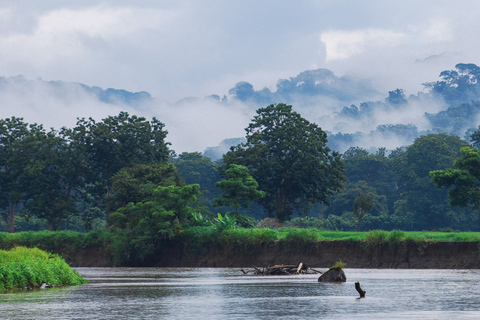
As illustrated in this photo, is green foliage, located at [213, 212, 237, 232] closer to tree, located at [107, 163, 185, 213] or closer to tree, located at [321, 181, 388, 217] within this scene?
tree, located at [107, 163, 185, 213]

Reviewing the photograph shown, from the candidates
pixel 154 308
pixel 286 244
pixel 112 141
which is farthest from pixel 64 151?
pixel 154 308

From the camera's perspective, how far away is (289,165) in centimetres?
8669

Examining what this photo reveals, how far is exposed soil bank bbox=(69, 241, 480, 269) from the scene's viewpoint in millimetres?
54125

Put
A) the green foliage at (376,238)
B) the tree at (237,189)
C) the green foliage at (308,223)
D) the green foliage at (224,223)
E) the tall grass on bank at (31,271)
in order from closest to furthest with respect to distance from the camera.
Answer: the tall grass on bank at (31,271), the green foliage at (376,238), the green foliage at (224,223), the tree at (237,189), the green foliage at (308,223)

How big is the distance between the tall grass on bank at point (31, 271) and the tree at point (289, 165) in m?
48.9

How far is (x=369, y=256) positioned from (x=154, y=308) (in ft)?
126

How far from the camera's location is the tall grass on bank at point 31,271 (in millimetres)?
31828

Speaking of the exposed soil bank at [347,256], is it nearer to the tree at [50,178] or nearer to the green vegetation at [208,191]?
the green vegetation at [208,191]

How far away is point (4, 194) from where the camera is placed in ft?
303

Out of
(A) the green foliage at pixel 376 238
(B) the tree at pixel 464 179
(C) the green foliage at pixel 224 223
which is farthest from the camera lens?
(B) the tree at pixel 464 179

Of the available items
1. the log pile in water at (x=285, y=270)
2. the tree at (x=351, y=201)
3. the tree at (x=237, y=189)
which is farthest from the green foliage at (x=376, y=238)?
the tree at (x=351, y=201)

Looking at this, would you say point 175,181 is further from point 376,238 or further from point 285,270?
point 285,270

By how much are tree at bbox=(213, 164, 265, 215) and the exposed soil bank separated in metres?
6.35

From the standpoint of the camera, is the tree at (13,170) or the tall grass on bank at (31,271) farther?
the tree at (13,170)
